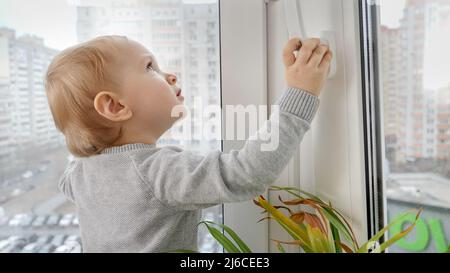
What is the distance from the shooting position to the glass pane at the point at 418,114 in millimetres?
667

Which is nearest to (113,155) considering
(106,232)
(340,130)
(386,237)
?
(106,232)

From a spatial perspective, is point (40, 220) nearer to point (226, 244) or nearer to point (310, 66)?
point (226, 244)

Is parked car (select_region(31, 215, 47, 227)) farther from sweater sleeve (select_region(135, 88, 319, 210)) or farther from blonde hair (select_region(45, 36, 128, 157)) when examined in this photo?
sweater sleeve (select_region(135, 88, 319, 210))

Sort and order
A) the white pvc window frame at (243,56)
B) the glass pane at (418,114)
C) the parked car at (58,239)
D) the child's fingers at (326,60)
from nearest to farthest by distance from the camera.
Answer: the glass pane at (418,114), the child's fingers at (326,60), the white pvc window frame at (243,56), the parked car at (58,239)

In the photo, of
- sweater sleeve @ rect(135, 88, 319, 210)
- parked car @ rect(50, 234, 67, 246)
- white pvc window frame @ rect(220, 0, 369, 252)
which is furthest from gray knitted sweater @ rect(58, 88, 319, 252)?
parked car @ rect(50, 234, 67, 246)

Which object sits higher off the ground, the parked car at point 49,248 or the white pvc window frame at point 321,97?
the white pvc window frame at point 321,97

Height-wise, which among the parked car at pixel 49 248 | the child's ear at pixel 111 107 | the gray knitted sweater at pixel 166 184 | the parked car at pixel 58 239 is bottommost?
the parked car at pixel 49 248

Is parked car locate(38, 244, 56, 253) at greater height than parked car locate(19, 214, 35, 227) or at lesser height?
lesser

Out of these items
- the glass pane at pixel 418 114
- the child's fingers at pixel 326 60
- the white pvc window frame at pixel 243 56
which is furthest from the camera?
the white pvc window frame at pixel 243 56

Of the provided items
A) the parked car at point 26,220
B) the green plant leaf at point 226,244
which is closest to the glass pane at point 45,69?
the parked car at point 26,220

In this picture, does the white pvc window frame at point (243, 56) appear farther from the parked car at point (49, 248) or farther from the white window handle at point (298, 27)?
the parked car at point (49, 248)

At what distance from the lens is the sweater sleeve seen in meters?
0.71

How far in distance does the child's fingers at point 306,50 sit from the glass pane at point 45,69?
30 cm
